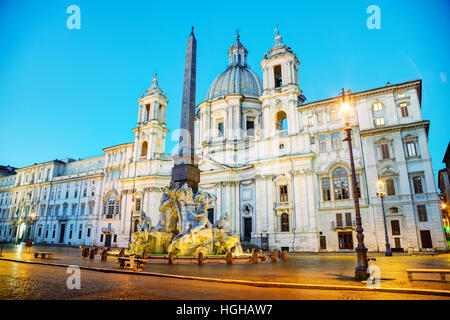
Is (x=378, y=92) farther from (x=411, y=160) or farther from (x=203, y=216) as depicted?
(x=203, y=216)

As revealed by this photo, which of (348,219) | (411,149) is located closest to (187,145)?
(348,219)

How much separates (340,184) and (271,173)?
27.6 feet

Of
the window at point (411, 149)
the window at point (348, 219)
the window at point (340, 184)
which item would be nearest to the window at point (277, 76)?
the window at point (340, 184)

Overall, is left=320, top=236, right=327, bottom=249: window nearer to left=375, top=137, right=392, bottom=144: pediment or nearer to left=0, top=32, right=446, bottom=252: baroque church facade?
left=0, top=32, right=446, bottom=252: baroque church facade

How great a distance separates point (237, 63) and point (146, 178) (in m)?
27.9

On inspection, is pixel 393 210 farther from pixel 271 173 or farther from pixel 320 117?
pixel 271 173

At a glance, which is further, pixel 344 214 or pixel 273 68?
pixel 273 68

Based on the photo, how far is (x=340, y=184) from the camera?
31.5 metres

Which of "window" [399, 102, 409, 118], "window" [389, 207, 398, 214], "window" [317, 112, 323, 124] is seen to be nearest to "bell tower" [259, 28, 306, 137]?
"window" [317, 112, 323, 124]

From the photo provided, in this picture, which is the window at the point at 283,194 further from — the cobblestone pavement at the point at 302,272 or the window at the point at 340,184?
the cobblestone pavement at the point at 302,272

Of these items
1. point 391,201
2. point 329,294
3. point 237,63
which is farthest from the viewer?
point 237,63

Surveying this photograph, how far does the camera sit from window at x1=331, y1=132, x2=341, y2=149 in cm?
3256

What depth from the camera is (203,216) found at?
20141 mm
